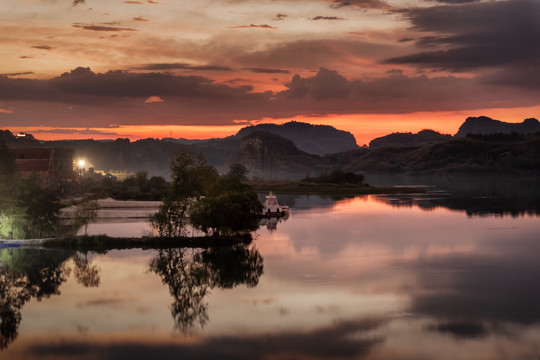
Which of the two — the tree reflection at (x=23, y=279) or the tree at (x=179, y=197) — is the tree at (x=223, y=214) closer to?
the tree at (x=179, y=197)

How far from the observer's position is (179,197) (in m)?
79.6

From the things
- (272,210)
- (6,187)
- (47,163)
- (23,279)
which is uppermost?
(47,163)

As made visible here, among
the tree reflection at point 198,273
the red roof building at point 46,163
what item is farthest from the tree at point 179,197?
the red roof building at point 46,163

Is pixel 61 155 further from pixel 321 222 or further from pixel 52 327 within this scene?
pixel 52 327

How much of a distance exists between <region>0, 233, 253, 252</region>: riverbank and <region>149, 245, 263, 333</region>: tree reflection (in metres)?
2.14

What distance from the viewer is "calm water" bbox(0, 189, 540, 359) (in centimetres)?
3744

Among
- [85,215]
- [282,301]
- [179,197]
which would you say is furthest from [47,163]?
[282,301]

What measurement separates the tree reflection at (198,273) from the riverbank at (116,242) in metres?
2.14

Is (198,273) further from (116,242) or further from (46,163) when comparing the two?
(46,163)

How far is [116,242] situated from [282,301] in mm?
34042

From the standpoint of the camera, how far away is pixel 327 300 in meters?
48.7

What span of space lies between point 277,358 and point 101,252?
41506mm

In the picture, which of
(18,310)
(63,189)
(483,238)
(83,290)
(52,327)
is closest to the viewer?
(52,327)

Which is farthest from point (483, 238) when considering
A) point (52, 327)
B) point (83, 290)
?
point (52, 327)
